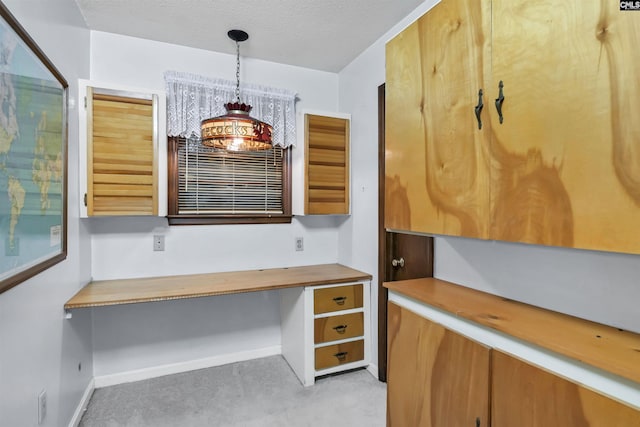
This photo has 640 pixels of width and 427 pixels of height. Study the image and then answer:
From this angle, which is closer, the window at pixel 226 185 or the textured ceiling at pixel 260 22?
the textured ceiling at pixel 260 22

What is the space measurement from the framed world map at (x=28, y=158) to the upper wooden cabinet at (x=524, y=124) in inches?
60.9

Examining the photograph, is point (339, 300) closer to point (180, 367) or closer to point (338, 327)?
point (338, 327)

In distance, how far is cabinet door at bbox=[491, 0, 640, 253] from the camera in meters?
0.79

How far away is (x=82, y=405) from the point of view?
209 cm

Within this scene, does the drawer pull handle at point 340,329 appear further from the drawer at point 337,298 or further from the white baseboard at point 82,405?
the white baseboard at point 82,405

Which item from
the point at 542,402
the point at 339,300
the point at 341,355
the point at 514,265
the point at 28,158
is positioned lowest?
the point at 341,355

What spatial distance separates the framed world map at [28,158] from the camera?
1.10 meters

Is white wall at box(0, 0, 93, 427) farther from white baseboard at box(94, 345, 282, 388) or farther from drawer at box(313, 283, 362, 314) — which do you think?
drawer at box(313, 283, 362, 314)

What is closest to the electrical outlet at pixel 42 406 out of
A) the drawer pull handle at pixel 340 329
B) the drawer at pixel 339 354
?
the drawer at pixel 339 354

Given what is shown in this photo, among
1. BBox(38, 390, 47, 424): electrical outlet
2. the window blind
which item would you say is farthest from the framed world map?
the window blind

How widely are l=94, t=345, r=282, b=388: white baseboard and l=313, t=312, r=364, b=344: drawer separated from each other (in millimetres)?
683

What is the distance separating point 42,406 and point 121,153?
58.2 inches

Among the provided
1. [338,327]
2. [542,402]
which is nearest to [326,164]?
[338,327]

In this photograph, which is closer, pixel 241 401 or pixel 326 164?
pixel 241 401
